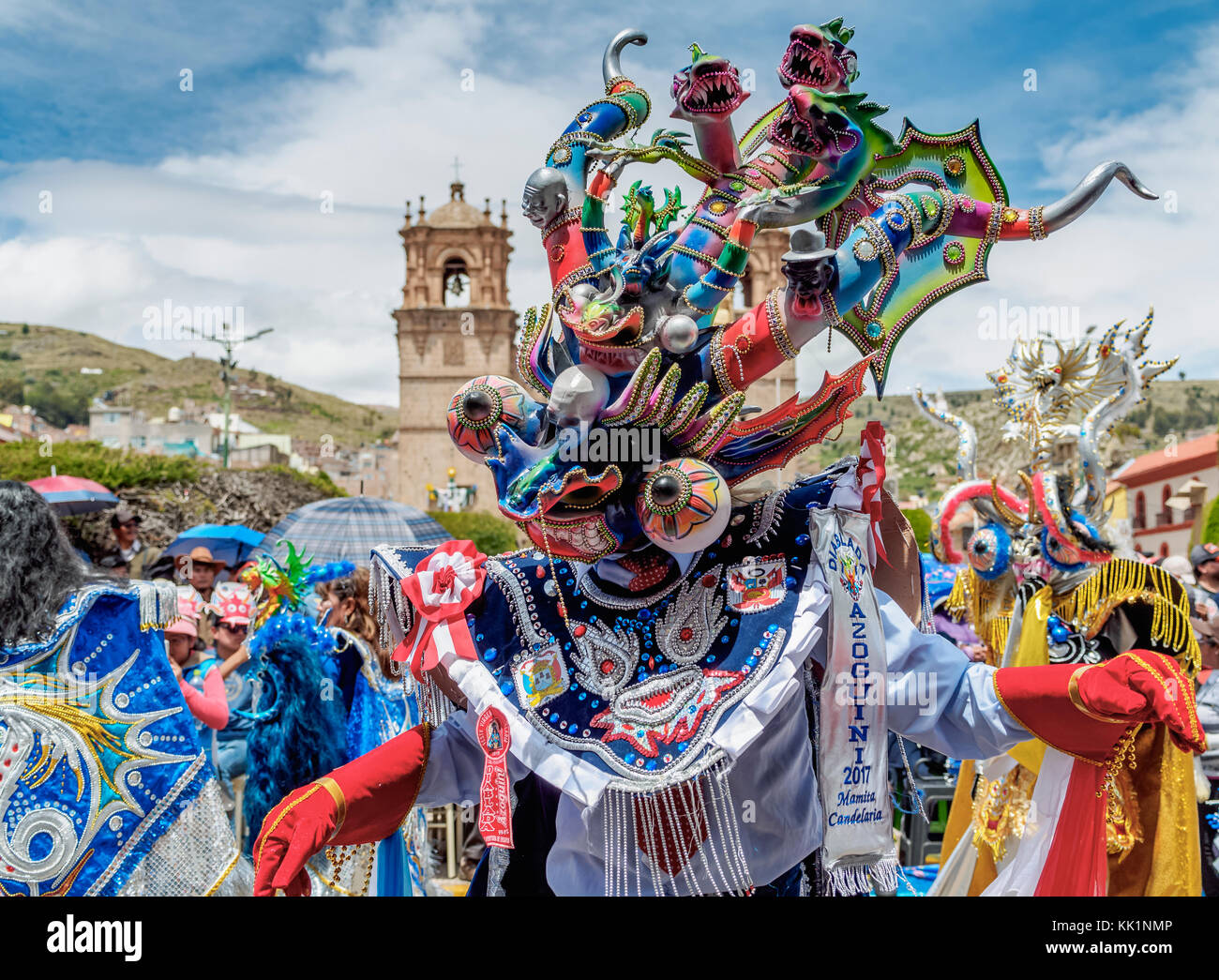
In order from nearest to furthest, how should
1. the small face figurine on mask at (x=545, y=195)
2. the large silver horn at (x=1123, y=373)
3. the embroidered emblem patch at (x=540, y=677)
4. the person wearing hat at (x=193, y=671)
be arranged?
the embroidered emblem patch at (x=540, y=677) < the small face figurine on mask at (x=545, y=195) < the person wearing hat at (x=193, y=671) < the large silver horn at (x=1123, y=373)

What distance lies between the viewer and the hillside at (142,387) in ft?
265

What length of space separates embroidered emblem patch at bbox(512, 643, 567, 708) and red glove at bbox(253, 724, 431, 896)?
1.04ft

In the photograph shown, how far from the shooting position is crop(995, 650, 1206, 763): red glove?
1971 mm

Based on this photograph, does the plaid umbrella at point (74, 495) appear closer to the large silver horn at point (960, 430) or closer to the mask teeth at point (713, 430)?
the large silver horn at point (960, 430)

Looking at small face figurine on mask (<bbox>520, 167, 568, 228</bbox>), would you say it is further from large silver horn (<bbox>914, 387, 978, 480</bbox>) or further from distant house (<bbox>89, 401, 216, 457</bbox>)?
distant house (<bbox>89, 401, 216, 457</bbox>)

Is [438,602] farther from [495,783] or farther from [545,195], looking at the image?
[545,195]

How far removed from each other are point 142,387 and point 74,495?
84121 millimetres

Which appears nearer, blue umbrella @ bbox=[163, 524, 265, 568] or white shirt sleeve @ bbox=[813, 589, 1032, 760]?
white shirt sleeve @ bbox=[813, 589, 1032, 760]

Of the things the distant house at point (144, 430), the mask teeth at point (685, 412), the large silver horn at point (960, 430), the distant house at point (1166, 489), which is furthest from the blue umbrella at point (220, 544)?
the distant house at point (144, 430)

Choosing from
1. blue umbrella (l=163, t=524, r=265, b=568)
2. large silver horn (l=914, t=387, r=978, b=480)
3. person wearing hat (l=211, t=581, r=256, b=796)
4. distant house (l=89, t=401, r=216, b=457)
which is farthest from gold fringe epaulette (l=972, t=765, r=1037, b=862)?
distant house (l=89, t=401, r=216, b=457)

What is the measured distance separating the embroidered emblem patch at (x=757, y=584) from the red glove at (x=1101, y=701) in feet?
1.58

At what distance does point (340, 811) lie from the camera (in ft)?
6.97
